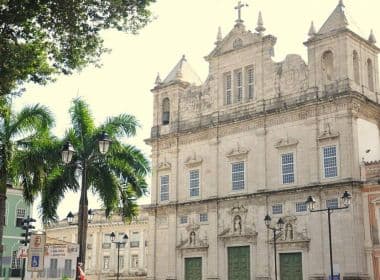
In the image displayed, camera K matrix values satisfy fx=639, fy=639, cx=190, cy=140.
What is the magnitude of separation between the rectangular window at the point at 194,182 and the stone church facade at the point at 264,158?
0.35 feet

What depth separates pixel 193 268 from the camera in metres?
39.3

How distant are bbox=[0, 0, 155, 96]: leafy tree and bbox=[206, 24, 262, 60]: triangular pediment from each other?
21794 mm

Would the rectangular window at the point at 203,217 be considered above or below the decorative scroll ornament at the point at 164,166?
below

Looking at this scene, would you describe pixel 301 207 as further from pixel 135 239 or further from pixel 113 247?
pixel 113 247

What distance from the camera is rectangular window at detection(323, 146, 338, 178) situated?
111ft

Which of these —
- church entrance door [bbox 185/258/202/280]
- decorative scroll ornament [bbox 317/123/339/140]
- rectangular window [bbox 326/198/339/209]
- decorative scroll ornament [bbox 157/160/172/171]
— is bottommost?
church entrance door [bbox 185/258/202/280]

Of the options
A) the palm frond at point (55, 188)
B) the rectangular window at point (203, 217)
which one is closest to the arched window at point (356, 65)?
the rectangular window at point (203, 217)

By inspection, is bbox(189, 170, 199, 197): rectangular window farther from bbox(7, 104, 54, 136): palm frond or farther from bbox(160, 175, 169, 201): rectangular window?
bbox(7, 104, 54, 136): palm frond

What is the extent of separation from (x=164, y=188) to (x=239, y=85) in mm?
8573

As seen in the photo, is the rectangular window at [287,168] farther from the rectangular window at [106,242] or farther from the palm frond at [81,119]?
the rectangular window at [106,242]

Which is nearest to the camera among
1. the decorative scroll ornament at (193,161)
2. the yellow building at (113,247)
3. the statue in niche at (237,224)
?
the statue in niche at (237,224)

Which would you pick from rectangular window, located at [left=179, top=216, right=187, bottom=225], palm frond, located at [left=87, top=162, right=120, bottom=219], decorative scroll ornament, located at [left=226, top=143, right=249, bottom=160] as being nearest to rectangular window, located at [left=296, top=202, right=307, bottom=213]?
decorative scroll ornament, located at [left=226, top=143, right=249, bottom=160]

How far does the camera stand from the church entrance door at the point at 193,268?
128 ft

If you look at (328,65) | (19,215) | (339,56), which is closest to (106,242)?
(19,215)
